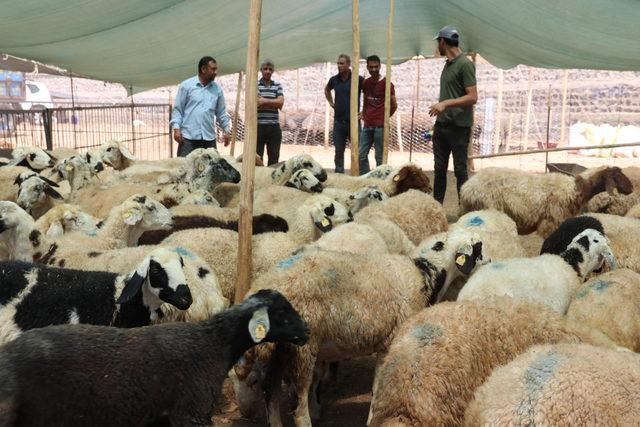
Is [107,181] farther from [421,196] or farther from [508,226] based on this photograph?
[508,226]

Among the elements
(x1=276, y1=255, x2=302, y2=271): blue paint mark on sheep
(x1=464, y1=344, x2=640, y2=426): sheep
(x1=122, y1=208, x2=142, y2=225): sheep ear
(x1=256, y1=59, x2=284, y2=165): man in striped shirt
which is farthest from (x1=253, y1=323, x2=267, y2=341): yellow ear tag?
(x1=256, y1=59, x2=284, y2=165): man in striped shirt

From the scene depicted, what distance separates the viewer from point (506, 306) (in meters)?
3.68

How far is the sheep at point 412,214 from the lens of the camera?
6520 mm

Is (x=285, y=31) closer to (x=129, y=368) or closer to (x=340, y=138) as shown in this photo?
(x=340, y=138)

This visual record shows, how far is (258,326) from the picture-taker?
3449mm

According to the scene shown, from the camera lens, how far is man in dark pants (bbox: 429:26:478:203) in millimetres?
7996

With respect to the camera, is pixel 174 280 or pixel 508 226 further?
pixel 508 226

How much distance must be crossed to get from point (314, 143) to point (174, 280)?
65.0ft

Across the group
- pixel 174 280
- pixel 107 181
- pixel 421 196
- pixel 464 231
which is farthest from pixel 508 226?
pixel 107 181

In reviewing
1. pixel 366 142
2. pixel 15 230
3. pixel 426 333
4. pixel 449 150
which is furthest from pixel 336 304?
pixel 366 142

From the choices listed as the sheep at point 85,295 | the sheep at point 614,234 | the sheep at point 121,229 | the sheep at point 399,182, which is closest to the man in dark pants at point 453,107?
the sheep at point 399,182

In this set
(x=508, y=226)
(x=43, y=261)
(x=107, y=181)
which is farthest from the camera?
(x=107, y=181)

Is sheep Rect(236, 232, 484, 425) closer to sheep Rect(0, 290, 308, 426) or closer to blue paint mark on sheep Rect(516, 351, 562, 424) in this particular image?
sheep Rect(0, 290, 308, 426)

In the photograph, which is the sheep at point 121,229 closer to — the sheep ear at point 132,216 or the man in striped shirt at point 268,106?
the sheep ear at point 132,216
